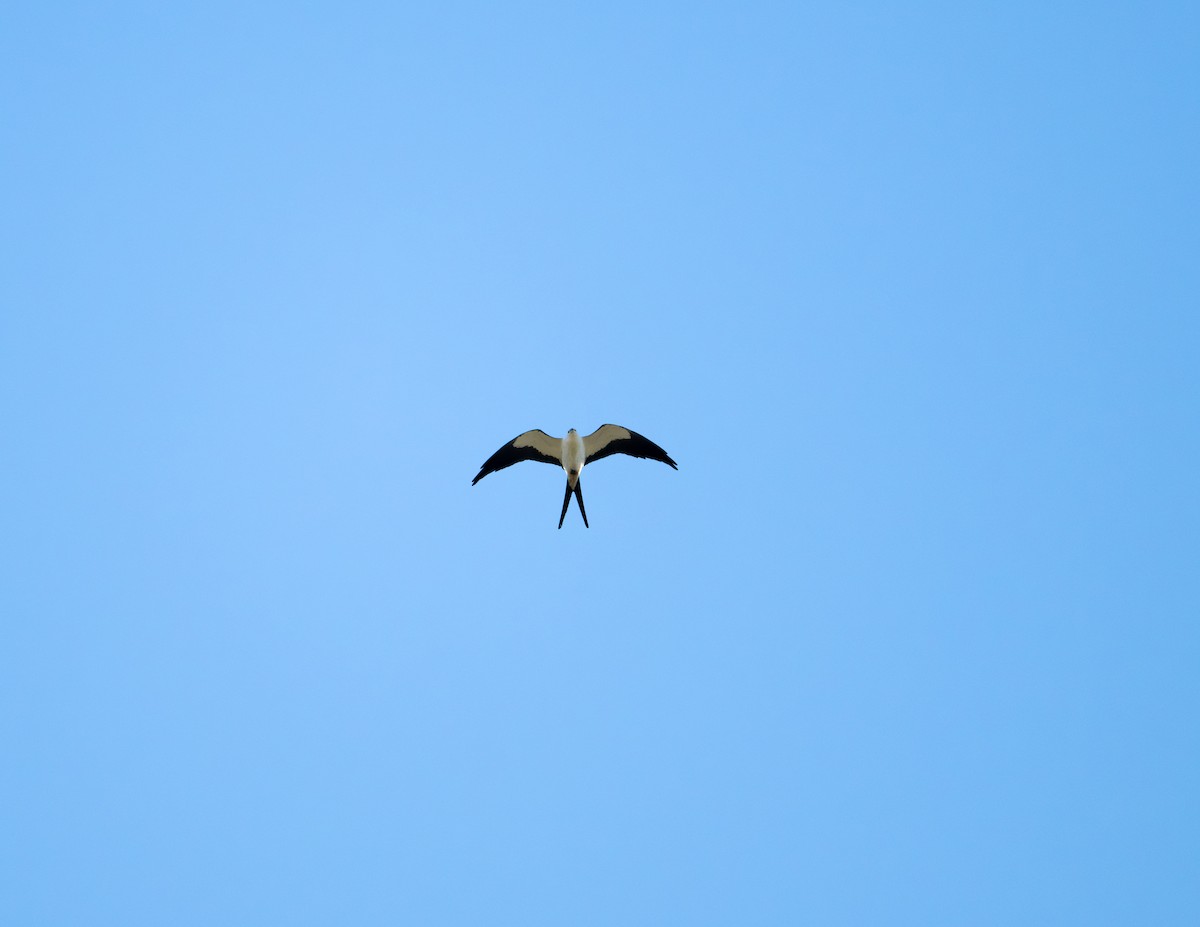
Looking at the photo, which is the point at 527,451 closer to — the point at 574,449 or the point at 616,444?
the point at 574,449

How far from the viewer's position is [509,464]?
49.1ft

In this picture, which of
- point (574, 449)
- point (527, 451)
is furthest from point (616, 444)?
point (527, 451)

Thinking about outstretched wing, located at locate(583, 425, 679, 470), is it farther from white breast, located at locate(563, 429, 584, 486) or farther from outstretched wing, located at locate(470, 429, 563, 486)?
outstretched wing, located at locate(470, 429, 563, 486)

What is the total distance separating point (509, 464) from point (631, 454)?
2534 mm

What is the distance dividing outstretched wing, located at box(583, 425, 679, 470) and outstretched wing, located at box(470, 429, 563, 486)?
2.15ft

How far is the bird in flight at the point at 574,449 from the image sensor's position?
48.4ft

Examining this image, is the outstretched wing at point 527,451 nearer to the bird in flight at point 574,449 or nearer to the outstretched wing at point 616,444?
the bird in flight at point 574,449

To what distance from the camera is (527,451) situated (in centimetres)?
1510

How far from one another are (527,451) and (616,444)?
1.86 metres

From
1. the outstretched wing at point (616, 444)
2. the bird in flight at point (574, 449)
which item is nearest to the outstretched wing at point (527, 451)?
the bird in flight at point (574, 449)

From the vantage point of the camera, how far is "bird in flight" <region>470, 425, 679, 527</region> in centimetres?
1474

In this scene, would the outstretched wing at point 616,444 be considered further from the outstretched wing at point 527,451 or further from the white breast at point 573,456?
the outstretched wing at point 527,451

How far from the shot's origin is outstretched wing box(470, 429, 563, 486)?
1468 cm

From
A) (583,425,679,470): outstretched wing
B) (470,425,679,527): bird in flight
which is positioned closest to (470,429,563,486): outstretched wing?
(470,425,679,527): bird in flight
